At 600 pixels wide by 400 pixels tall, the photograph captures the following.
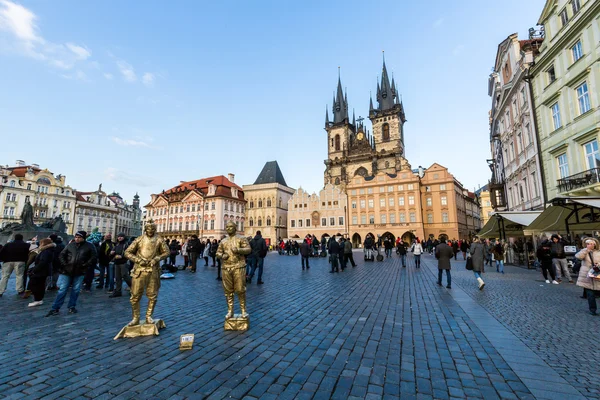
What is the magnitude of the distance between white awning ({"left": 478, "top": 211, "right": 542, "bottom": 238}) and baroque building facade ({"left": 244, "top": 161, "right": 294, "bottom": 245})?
45555mm

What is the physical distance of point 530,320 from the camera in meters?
5.46

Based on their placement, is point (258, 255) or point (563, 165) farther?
point (563, 165)

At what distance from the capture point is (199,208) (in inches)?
2325

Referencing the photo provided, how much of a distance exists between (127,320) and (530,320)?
7.62 metres

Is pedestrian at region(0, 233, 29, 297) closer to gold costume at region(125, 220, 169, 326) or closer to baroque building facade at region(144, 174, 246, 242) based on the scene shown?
gold costume at region(125, 220, 169, 326)

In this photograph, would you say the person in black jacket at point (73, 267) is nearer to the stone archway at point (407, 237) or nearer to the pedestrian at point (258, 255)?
the pedestrian at point (258, 255)

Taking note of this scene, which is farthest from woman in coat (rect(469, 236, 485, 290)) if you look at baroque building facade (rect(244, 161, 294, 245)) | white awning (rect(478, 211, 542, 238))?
baroque building facade (rect(244, 161, 294, 245))

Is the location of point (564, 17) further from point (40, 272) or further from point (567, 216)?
point (40, 272)

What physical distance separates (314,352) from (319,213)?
52.9 m

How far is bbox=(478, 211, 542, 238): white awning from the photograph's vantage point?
14.5m

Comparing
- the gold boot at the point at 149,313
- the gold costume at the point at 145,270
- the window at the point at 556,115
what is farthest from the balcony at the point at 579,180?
the gold boot at the point at 149,313

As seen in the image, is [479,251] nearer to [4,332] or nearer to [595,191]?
[595,191]

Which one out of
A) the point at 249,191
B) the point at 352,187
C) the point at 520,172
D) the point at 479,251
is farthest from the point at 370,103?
the point at 479,251

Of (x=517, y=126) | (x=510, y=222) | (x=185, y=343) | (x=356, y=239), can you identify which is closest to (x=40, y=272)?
(x=185, y=343)
